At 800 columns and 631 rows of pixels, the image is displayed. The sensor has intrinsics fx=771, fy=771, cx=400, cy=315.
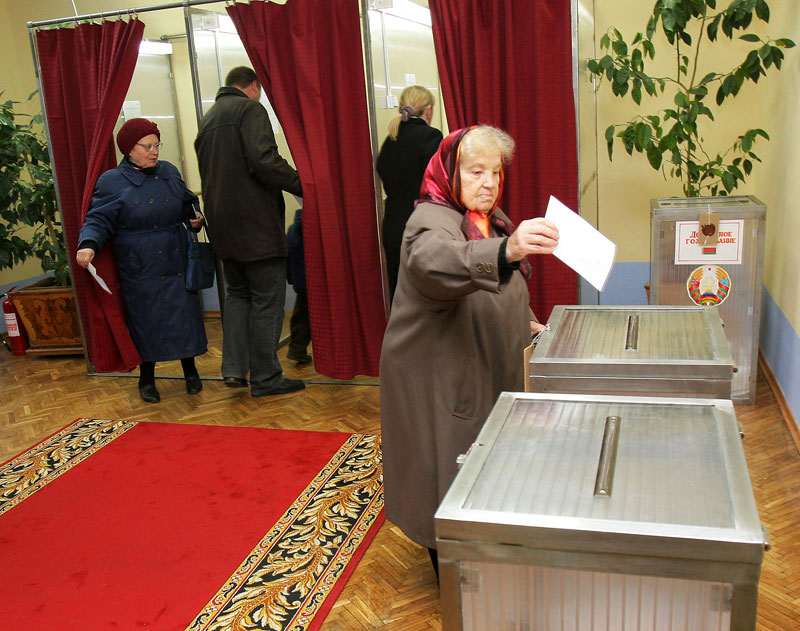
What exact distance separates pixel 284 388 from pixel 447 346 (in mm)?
Answer: 2327

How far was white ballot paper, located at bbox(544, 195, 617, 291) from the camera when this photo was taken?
1495mm

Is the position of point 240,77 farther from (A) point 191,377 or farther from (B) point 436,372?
(B) point 436,372

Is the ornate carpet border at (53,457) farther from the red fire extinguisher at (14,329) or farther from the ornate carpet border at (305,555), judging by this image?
the red fire extinguisher at (14,329)

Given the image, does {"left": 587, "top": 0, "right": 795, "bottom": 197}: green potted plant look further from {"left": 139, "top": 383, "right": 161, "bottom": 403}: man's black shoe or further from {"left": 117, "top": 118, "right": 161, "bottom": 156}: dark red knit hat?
{"left": 139, "top": 383, "right": 161, "bottom": 403}: man's black shoe

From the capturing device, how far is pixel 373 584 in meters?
2.36

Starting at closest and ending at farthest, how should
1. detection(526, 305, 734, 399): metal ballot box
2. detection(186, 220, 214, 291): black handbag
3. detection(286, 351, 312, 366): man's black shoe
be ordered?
detection(526, 305, 734, 399): metal ballot box
detection(186, 220, 214, 291): black handbag
detection(286, 351, 312, 366): man's black shoe

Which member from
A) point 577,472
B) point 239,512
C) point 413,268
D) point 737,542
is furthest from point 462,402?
point 239,512

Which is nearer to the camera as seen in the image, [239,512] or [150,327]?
[239,512]

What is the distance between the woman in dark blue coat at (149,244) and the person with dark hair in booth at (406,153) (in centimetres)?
111

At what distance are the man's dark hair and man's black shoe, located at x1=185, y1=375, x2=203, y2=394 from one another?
1578 millimetres

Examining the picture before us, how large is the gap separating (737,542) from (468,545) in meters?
0.35

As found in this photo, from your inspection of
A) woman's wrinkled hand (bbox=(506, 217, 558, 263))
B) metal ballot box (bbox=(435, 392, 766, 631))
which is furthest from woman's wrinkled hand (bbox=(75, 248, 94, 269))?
metal ballot box (bbox=(435, 392, 766, 631))

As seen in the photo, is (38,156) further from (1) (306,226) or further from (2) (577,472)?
(2) (577,472)

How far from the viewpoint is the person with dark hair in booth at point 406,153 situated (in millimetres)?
3559
